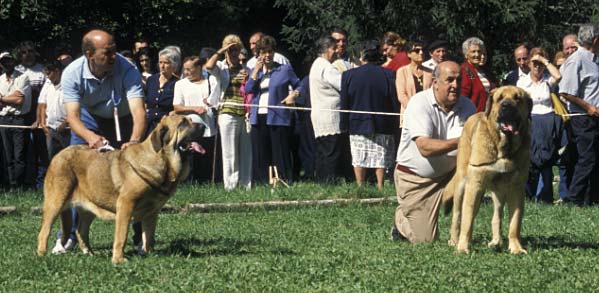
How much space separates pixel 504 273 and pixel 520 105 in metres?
1.61

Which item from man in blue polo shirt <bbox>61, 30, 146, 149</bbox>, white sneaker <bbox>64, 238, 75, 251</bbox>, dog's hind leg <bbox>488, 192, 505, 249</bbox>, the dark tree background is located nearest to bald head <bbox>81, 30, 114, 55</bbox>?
man in blue polo shirt <bbox>61, 30, 146, 149</bbox>

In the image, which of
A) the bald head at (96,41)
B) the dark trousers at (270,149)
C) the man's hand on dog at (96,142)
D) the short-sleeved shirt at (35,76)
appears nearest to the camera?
the man's hand on dog at (96,142)

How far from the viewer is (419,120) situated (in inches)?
415

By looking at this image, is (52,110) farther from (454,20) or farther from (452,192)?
(454,20)

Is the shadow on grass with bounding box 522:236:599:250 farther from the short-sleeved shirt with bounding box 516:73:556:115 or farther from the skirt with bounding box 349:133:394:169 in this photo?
the skirt with bounding box 349:133:394:169

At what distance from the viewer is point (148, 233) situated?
10.2m

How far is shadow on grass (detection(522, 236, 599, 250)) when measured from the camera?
10.6 meters

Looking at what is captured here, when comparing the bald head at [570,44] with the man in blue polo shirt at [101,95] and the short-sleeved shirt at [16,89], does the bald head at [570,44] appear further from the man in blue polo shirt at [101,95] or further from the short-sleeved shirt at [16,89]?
the short-sleeved shirt at [16,89]

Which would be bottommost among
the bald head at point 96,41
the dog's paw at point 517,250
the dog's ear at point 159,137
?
the dog's paw at point 517,250

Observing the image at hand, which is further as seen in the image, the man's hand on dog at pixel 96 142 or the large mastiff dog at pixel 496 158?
the man's hand on dog at pixel 96 142

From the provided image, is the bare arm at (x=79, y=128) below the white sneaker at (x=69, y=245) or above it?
above

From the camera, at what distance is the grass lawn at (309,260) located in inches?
331

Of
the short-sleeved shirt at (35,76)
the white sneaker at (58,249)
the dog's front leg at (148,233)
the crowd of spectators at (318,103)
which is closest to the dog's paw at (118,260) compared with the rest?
the dog's front leg at (148,233)

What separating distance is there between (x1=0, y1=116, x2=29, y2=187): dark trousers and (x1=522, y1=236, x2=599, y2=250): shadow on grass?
10.0 meters
